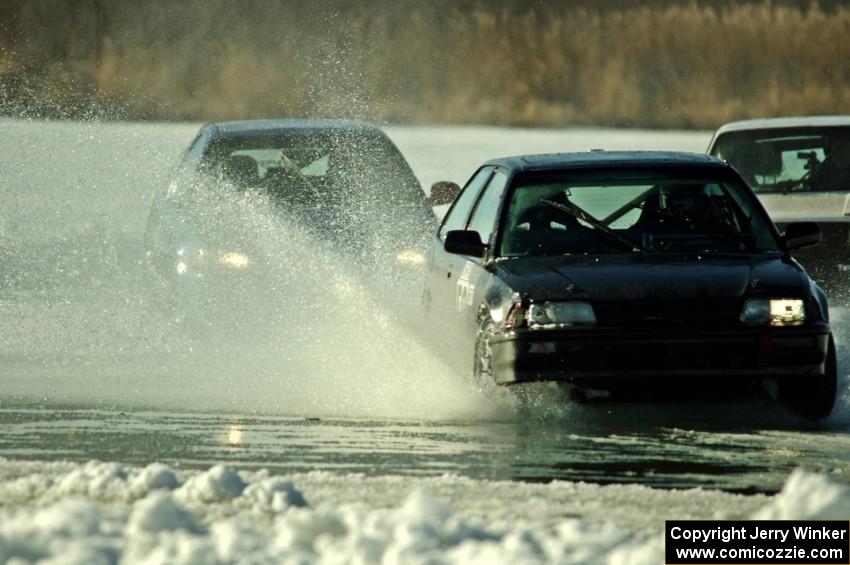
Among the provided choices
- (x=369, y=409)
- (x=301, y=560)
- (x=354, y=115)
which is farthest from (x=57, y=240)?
(x=354, y=115)

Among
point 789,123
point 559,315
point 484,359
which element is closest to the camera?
point 559,315

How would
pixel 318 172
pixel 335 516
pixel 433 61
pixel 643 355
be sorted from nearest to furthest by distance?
1. pixel 335 516
2. pixel 643 355
3. pixel 318 172
4. pixel 433 61

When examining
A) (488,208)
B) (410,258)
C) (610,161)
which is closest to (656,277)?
(610,161)

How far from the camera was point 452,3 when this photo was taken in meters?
53.9

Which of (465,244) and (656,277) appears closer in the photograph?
(656,277)

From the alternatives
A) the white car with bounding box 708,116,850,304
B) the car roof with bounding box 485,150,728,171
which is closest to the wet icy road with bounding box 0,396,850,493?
the car roof with bounding box 485,150,728,171

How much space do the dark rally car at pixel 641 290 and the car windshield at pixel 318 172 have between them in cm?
358

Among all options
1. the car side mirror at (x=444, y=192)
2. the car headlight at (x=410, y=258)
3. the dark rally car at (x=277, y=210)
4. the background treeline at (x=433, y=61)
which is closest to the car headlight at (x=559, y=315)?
the dark rally car at (x=277, y=210)

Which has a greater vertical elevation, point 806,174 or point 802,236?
point 806,174

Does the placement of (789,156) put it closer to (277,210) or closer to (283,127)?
(283,127)

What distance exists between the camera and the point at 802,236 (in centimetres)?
1045

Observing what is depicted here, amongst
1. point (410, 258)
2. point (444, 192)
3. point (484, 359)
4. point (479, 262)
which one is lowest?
point (484, 359)

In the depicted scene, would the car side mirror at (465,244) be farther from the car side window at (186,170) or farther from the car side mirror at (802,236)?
the car side window at (186,170)

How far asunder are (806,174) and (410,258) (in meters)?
3.76
